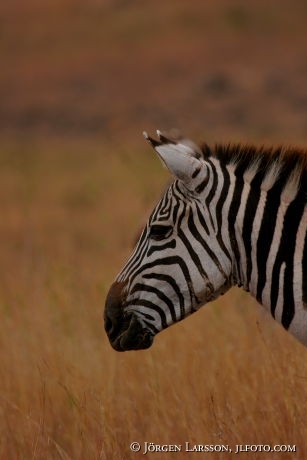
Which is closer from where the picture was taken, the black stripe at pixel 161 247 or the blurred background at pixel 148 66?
the black stripe at pixel 161 247

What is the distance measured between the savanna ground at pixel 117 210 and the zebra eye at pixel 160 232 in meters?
1.22

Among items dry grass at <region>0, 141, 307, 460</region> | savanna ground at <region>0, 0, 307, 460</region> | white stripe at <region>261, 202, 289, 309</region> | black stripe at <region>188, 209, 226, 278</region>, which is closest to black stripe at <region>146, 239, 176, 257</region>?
black stripe at <region>188, 209, 226, 278</region>

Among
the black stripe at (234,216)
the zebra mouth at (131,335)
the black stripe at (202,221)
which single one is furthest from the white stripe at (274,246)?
the zebra mouth at (131,335)

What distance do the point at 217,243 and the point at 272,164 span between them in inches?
16.3

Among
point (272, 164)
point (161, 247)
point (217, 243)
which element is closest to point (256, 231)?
point (217, 243)

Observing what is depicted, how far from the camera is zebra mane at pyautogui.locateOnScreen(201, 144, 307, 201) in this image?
14.8 ft

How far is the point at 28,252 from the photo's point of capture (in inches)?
571

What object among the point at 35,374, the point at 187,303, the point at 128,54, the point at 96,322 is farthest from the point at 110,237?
the point at 128,54

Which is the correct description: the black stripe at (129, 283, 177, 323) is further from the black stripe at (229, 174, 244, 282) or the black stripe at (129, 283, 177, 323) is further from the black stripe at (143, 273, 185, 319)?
the black stripe at (229, 174, 244, 282)

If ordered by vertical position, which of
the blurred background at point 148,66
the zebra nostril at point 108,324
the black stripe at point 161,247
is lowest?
the zebra nostril at point 108,324

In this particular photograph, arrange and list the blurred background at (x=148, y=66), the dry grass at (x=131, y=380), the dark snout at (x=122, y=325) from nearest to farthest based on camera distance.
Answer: the dark snout at (x=122, y=325) < the dry grass at (x=131, y=380) < the blurred background at (x=148, y=66)

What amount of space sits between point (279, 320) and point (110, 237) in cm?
1092

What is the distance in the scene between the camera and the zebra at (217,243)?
14.7 feet

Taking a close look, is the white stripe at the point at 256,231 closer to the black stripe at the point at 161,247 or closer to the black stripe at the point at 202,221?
the black stripe at the point at 202,221
